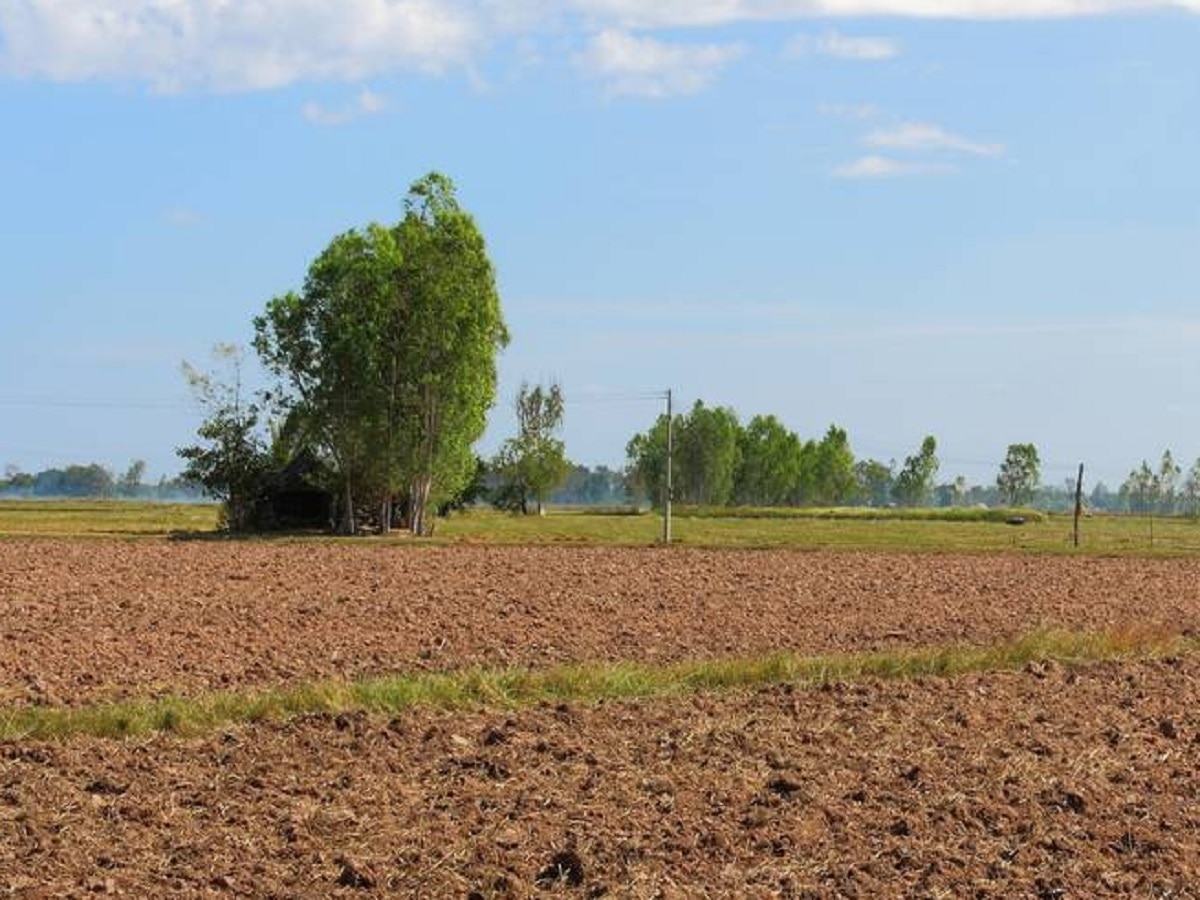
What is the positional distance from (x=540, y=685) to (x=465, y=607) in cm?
1051

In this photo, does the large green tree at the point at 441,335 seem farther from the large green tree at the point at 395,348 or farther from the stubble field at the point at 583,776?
the stubble field at the point at 583,776

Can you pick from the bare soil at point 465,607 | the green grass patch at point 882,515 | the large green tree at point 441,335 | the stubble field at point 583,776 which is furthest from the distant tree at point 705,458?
the stubble field at point 583,776

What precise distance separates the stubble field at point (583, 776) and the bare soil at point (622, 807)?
3 cm

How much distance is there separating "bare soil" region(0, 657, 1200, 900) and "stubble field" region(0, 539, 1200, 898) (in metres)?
0.03

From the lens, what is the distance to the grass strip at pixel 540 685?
14.8 m

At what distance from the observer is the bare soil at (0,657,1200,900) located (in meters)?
9.90

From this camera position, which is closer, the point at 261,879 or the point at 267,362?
the point at 261,879

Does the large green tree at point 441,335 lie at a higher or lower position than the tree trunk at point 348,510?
higher

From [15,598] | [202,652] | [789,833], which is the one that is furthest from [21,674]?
[789,833]

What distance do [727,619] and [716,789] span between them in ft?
50.9

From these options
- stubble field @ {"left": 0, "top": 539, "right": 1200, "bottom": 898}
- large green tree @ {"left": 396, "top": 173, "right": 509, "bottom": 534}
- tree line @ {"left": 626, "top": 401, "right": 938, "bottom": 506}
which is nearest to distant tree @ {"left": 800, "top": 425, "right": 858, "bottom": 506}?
tree line @ {"left": 626, "top": 401, "right": 938, "bottom": 506}

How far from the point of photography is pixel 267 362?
61.2m

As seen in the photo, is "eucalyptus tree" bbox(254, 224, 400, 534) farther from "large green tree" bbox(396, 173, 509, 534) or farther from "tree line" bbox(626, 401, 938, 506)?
"tree line" bbox(626, 401, 938, 506)

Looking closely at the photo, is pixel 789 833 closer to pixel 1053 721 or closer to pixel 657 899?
pixel 657 899
